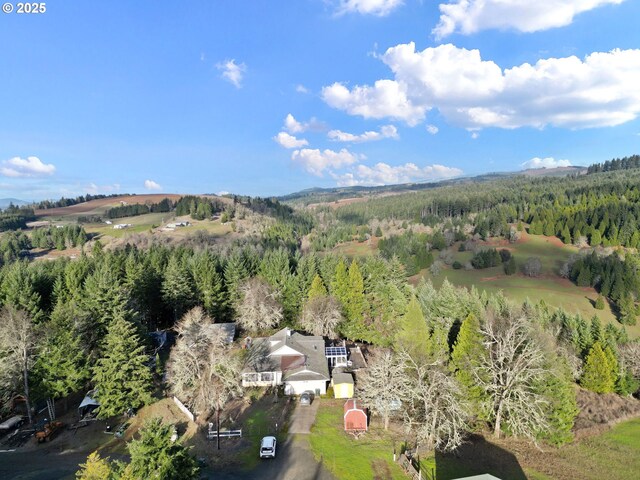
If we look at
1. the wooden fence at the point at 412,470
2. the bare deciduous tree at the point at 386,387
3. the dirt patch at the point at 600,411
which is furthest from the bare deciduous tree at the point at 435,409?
the dirt patch at the point at 600,411

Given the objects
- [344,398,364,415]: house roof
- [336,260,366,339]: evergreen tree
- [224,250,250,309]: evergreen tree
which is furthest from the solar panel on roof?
[224,250,250,309]: evergreen tree

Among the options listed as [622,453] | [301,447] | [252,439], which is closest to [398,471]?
[301,447]

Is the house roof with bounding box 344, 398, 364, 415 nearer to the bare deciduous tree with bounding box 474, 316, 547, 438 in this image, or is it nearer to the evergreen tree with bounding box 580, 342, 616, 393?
the bare deciduous tree with bounding box 474, 316, 547, 438

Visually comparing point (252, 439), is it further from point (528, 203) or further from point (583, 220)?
point (528, 203)

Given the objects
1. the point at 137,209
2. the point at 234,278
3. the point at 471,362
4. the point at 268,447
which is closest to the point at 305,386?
the point at 268,447

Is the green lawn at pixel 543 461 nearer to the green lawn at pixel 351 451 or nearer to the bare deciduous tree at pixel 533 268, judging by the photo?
the green lawn at pixel 351 451

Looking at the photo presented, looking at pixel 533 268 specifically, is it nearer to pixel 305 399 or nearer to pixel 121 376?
pixel 305 399
